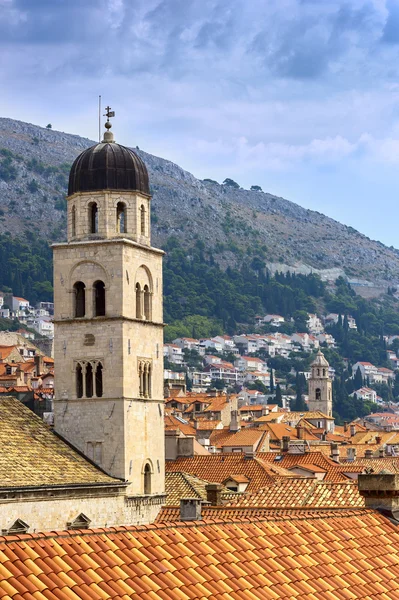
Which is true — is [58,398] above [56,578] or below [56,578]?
above

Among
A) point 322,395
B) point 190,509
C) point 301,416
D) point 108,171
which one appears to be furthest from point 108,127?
point 322,395

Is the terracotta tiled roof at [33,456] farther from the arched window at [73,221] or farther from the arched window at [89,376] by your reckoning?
the arched window at [73,221]

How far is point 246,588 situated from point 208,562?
0.54m

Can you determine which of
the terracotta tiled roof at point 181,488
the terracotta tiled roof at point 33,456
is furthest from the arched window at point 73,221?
the terracotta tiled roof at point 181,488

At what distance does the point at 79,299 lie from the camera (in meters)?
45.2

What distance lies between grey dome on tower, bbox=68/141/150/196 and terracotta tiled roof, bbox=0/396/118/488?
7294 millimetres

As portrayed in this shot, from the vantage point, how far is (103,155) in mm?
45562

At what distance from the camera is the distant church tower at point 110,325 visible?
1721 inches

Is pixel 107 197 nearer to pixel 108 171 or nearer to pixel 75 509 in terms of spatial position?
pixel 108 171

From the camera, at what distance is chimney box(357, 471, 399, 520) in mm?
19656

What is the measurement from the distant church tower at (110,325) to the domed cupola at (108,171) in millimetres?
31

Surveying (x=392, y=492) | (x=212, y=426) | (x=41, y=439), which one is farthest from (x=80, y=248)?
(x=212, y=426)

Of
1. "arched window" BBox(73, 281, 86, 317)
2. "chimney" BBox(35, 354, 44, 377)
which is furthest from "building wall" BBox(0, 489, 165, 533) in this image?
"chimney" BBox(35, 354, 44, 377)

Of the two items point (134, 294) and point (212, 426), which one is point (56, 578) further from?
point (212, 426)
